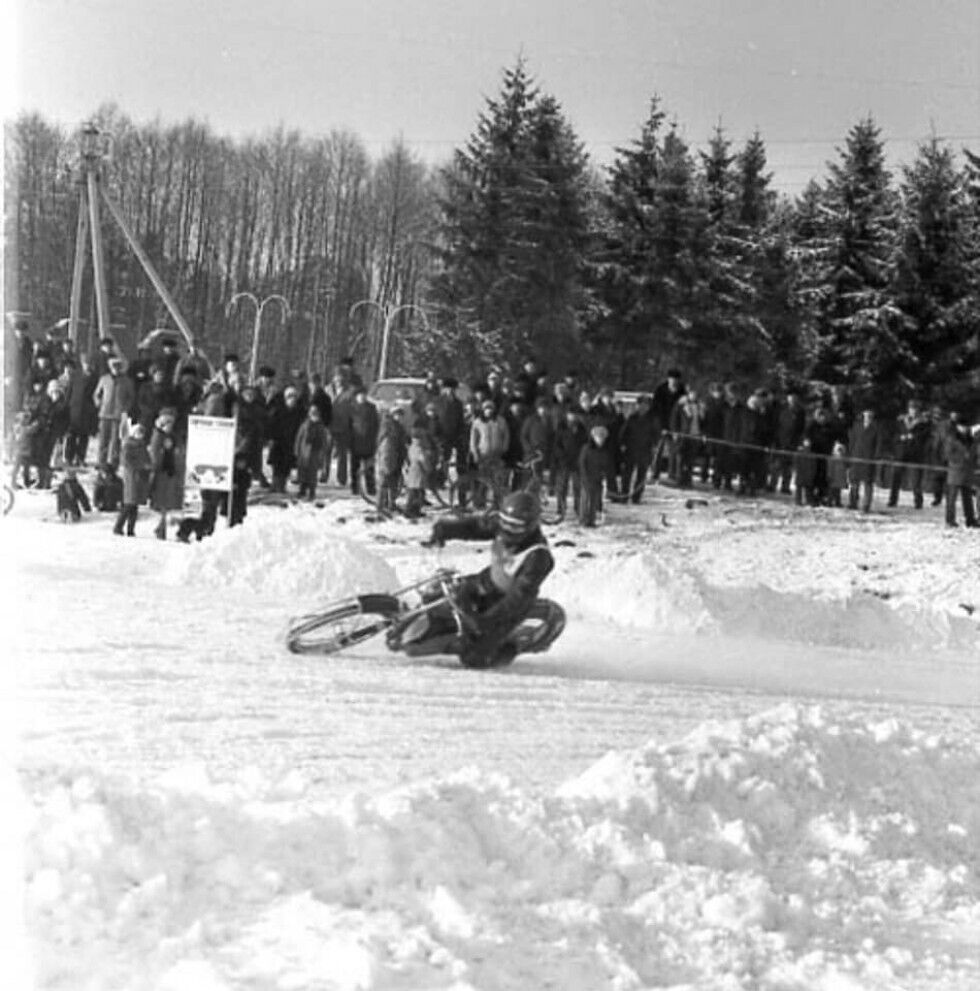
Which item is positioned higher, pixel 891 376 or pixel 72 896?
pixel 891 376

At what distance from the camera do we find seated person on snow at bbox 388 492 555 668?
10.3 metres

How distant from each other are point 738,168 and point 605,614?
18.8 meters

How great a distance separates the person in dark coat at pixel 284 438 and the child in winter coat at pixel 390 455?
1324 millimetres

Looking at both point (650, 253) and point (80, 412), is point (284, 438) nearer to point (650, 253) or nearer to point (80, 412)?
point (80, 412)

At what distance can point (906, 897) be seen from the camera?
6.18 m

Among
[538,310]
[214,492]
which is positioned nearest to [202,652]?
[214,492]

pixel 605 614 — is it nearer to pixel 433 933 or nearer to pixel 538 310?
pixel 433 933

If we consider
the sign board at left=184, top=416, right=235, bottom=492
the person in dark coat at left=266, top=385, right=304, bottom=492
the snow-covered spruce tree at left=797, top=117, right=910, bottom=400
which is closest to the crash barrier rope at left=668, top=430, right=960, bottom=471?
the person in dark coat at left=266, top=385, right=304, bottom=492

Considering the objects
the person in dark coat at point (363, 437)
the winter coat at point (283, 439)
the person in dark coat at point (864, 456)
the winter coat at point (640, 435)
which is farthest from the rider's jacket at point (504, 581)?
the person in dark coat at point (864, 456)

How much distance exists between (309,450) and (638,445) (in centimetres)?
509

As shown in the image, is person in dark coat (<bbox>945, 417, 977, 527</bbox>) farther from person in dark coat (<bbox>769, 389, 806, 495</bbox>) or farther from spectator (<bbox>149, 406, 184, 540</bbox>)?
spectator (<bbox>149, 406, 184, 540</bbox>)

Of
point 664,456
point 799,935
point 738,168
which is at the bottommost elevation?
point 799,935

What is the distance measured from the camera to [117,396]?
19.8 m

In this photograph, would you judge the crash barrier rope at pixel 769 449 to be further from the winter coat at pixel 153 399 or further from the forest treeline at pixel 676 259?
the winter coat at pixel 153 399
